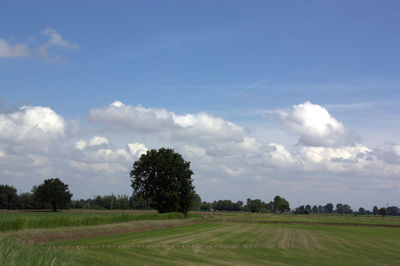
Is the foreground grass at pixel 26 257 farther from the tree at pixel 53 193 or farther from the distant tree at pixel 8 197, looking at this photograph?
the distant tree at pixel 8 197

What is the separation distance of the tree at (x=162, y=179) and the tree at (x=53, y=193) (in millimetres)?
40489

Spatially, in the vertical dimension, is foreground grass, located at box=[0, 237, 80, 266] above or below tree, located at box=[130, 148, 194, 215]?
below

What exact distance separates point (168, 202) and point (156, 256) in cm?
6382

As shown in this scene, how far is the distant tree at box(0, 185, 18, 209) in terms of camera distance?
443 ft

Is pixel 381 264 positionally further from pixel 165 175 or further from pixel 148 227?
pixel 165 175

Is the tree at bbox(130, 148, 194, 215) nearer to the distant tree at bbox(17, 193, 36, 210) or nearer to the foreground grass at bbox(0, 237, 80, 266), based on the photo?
the distant tree at bbox(17, 193, 36, 210)

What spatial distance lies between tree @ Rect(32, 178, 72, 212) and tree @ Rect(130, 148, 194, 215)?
4049 cm

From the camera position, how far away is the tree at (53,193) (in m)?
119

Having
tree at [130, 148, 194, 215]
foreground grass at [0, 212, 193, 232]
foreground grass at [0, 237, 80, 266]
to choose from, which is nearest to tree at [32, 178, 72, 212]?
tree at [130, 148, 194, 215]

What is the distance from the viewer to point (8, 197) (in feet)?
452

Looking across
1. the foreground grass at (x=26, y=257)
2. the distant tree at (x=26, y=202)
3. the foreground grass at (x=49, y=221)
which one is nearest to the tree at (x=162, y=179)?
the foreground grass at (x=49, y=221)

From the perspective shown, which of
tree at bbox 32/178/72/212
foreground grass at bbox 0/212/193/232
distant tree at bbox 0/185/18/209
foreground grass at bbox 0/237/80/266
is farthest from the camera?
distant tree at bbox 0/185/18/209

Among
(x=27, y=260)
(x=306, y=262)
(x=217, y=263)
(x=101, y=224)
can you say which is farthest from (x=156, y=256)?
(x=101, y=224)

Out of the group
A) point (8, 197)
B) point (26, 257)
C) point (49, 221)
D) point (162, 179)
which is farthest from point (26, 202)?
point (26, 257)
